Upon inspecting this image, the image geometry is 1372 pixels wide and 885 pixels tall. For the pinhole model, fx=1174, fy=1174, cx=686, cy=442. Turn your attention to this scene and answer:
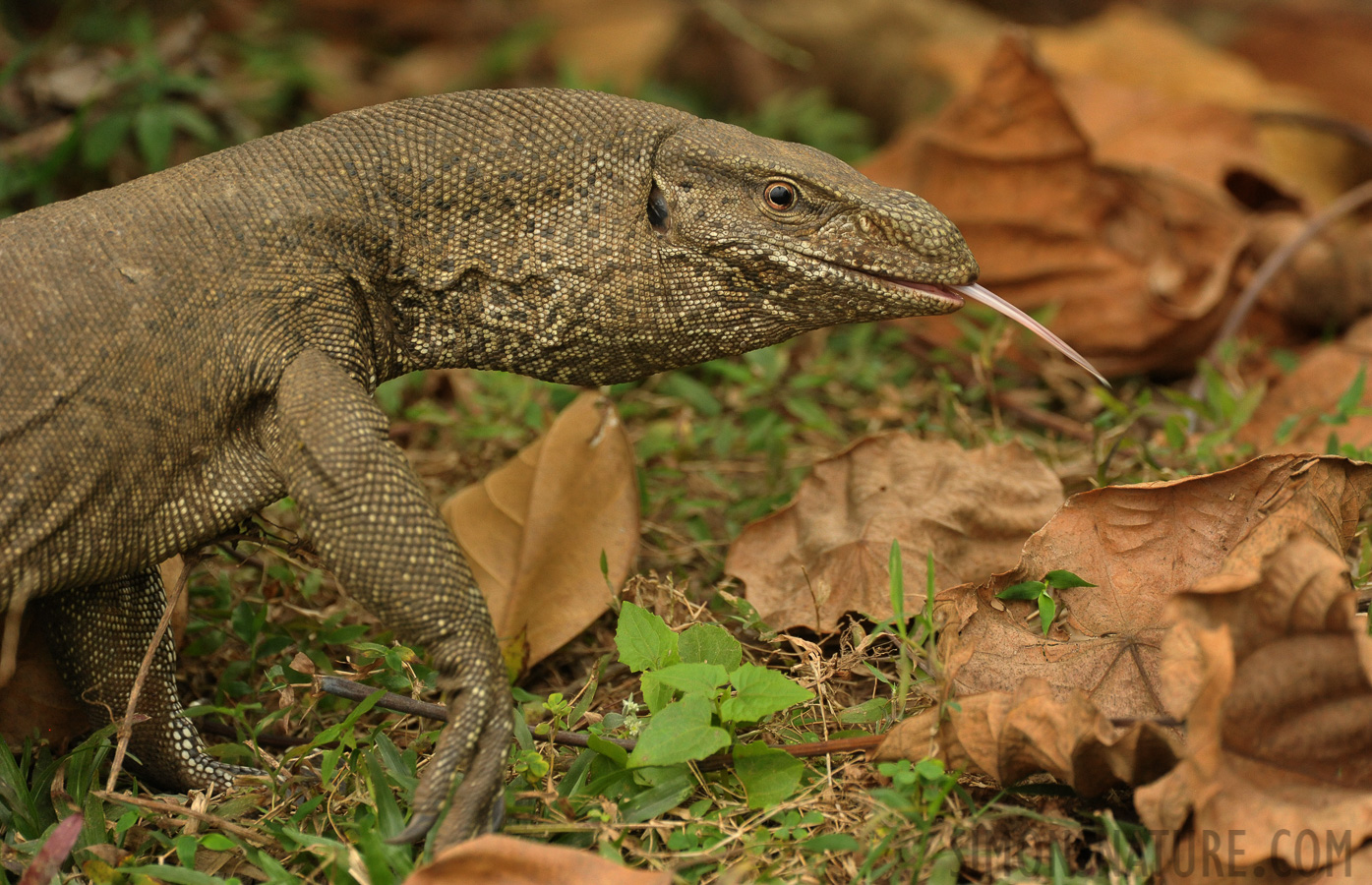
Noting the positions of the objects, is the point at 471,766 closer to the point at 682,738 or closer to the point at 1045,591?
the point at 682,738

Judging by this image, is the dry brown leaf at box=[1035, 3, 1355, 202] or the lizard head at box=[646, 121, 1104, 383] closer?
the lizard head at box=[646, 121, 1104, 383]

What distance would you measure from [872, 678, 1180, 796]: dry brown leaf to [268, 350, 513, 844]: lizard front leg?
105 centimetres

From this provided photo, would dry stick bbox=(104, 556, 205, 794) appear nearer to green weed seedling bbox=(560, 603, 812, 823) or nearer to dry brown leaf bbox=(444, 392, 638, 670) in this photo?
dry brown leaf bbox=(444, 392, 638, 670)

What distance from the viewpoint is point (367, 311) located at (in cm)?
317

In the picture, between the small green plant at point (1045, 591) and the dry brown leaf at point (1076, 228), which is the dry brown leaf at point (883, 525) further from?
the dry brown leaf at point (1076, 228)

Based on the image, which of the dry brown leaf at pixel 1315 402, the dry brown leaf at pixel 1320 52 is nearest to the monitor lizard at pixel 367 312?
the dry brown leaf at pixel 1315 402

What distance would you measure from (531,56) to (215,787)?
5880 millimetres

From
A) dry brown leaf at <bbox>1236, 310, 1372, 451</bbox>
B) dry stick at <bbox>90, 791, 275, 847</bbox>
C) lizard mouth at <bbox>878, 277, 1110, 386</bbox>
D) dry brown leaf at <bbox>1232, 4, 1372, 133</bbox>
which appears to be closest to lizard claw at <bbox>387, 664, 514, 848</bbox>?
dry stick at <bbox>90, 791, 275, 847</bbox>

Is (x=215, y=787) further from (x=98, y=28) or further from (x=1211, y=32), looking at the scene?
(x=1211, y=32)

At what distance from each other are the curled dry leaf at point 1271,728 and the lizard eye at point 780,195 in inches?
57.2

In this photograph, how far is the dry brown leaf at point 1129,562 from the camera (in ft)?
9.63

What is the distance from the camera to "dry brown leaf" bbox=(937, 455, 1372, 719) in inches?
116

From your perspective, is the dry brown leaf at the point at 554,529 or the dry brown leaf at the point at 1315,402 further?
the dry brown leaf at the point at 1315,402

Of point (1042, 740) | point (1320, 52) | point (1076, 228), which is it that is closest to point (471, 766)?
point (1042, 740)
